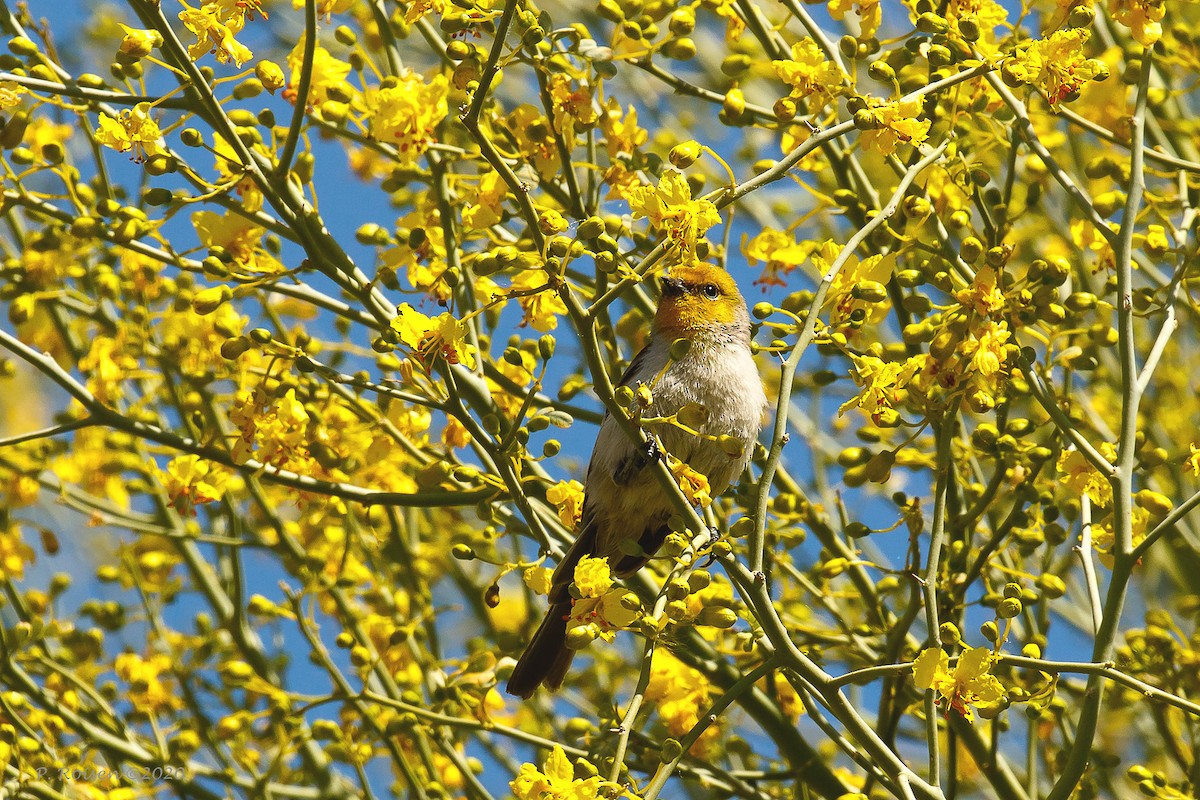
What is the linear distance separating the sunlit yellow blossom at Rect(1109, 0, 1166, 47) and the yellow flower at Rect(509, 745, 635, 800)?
243 centimetres

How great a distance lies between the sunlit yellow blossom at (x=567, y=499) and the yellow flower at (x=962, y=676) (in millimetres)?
1141

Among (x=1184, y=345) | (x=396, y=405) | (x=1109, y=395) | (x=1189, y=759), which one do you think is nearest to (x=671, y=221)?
(x=396, y=405)

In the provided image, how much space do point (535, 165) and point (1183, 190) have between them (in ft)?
6.37

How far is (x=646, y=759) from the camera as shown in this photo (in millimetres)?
3893

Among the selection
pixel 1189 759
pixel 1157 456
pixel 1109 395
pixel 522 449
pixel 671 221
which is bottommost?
pixel 1189 759

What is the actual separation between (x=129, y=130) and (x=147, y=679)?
2324mm

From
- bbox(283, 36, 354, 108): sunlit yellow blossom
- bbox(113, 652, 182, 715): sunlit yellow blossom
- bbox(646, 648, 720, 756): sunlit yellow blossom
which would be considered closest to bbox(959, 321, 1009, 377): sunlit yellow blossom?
bbox(646, 648, 720, 756): sunlit yellow blossom

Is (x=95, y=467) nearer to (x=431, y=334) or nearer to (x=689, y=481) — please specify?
(x=431, y=334)

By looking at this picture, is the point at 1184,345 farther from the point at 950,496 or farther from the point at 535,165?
the point at 535,165

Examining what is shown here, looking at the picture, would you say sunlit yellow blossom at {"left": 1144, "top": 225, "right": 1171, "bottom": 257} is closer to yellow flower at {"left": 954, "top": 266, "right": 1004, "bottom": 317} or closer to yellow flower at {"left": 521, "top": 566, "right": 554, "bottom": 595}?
yellow flower at {"left": 954, "top": 266, "right": 1004, "bottom": 317}

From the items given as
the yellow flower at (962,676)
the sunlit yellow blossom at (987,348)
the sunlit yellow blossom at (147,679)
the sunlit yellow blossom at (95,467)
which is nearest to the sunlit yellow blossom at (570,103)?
the sunlit yellow blossom at (987,348)

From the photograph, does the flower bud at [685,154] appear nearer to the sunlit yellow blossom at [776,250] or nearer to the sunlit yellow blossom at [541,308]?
the sunlit yellow blossom at [541,308]

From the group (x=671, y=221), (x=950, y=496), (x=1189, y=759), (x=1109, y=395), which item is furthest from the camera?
(x=1109, y=395)

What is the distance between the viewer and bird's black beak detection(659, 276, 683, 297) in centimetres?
476
